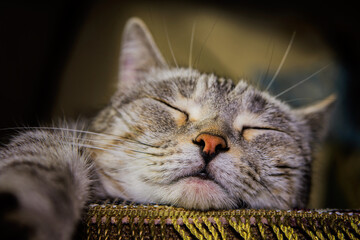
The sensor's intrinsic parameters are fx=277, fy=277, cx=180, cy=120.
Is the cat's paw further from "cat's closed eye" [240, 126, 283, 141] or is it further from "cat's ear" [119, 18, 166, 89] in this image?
"cat's ear" [119, 18, 166, 89]

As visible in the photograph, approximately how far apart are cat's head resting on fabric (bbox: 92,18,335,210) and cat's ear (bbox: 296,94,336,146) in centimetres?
5

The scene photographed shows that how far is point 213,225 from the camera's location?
0.63 metres

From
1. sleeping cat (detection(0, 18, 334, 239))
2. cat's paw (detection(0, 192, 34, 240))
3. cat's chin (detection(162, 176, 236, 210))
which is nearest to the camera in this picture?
cat's paw (detection(0, 192, 34, 240))

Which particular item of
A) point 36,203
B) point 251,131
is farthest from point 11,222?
point 251,131

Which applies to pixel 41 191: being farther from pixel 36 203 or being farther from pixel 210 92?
pixel 210 92

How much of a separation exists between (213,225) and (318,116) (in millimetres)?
903

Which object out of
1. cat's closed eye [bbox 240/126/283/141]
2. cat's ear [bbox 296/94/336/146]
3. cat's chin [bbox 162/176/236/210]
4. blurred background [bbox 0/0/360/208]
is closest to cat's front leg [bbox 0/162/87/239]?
cat's chin [bbox 162/176/236/210]

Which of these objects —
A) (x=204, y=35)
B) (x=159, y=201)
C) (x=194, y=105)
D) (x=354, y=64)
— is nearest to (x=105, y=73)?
(x=204, y=35)

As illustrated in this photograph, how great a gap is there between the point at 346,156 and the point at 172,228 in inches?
62.7

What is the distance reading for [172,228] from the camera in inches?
24.5

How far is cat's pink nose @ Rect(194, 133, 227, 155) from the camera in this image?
739mm

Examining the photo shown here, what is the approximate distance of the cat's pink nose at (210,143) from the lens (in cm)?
74

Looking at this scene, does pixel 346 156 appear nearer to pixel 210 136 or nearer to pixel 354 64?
pixel 354 64

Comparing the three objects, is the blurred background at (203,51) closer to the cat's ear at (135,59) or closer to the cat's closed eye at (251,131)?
the cat's ear at (135,59)
